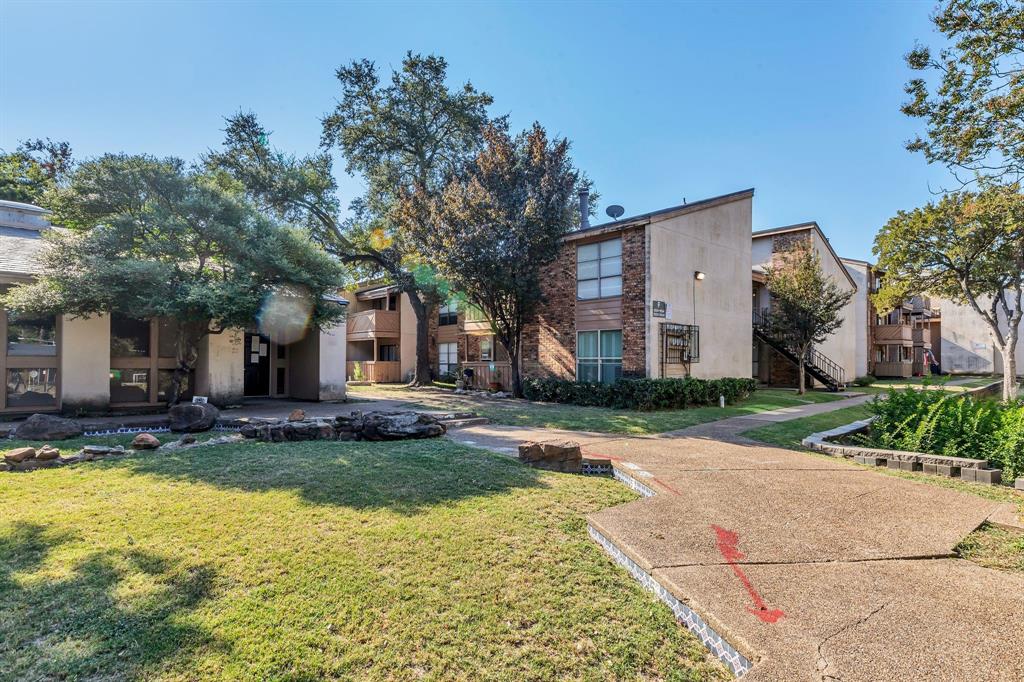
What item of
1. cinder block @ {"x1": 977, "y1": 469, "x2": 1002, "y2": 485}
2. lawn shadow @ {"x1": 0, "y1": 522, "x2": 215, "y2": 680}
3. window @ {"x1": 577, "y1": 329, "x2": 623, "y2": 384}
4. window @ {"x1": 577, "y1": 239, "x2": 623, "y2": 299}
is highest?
window @ {"x1": 577, "y1": 239, "x2": 623, "y2": 299}

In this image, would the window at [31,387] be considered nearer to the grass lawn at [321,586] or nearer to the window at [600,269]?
the grass lawn at [321,586]

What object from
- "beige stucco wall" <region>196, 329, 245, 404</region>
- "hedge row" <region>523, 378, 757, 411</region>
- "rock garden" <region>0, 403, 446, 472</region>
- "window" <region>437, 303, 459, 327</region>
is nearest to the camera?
"rock garden" <region>0, 403, 446, 472</region>

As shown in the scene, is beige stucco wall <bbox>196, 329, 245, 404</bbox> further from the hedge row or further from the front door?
the hedge row

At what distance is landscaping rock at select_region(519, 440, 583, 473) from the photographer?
6.09 meters

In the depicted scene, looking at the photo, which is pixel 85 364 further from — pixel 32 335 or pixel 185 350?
pixel 185 350

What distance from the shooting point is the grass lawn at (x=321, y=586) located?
2562mm

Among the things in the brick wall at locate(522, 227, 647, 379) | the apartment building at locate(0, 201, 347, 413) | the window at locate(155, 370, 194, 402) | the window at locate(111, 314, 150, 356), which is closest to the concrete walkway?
the brick wall at locate(522, 227, 647, 379)

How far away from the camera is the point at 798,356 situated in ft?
62.0

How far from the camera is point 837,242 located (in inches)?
987

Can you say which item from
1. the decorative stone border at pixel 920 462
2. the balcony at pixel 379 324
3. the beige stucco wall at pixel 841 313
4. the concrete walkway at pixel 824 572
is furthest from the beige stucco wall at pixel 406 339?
the concrete walkway at pixel 824 572

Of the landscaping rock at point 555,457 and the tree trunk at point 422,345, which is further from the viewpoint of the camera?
the tree trunk at point 422,345

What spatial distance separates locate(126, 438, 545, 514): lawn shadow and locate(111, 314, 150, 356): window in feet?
19.8

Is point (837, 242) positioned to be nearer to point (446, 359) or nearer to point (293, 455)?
point (446, 359)

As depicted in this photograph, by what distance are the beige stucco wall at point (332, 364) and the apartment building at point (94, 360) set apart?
1.6 inches
